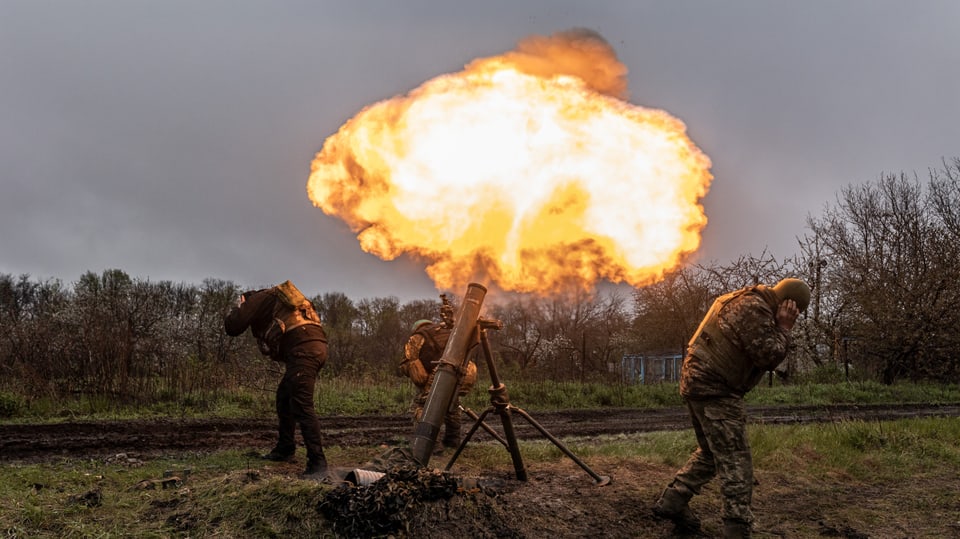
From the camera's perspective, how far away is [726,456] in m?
5.54

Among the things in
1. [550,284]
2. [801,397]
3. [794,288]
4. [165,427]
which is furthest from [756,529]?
[801,397]

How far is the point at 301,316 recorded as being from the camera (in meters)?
7.78

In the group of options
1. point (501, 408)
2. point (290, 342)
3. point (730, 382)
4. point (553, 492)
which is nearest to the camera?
point (730, 382)

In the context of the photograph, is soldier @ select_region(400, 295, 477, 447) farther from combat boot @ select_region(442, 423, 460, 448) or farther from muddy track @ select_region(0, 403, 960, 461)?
muddy track @ select_region(0, 403, 960, 461)

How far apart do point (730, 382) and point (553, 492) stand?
7.42ft

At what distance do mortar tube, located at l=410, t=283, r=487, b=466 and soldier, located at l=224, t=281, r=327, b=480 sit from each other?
1793mm

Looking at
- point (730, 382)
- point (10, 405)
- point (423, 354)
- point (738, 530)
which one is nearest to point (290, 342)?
point (423, 354)

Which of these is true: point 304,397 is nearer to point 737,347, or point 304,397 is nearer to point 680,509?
point 680,509

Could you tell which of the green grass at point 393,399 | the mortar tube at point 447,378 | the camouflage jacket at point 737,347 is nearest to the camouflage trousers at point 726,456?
the camouflage jacket at point 737,347

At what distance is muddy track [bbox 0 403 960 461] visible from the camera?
8.78 metres

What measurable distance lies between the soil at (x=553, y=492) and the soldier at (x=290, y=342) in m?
0.58

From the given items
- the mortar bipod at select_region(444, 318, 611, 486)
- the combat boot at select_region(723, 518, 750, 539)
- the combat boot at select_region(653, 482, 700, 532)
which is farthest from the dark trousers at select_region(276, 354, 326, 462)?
the combat boot at select_region(723, 518, 750, 539)

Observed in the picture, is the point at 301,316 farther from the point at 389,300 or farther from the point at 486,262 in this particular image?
the point at 389,300

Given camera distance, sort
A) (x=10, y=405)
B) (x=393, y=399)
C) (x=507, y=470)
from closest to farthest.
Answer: (x=507, y=470), (x=10, y=405), (x=393, y=399)
